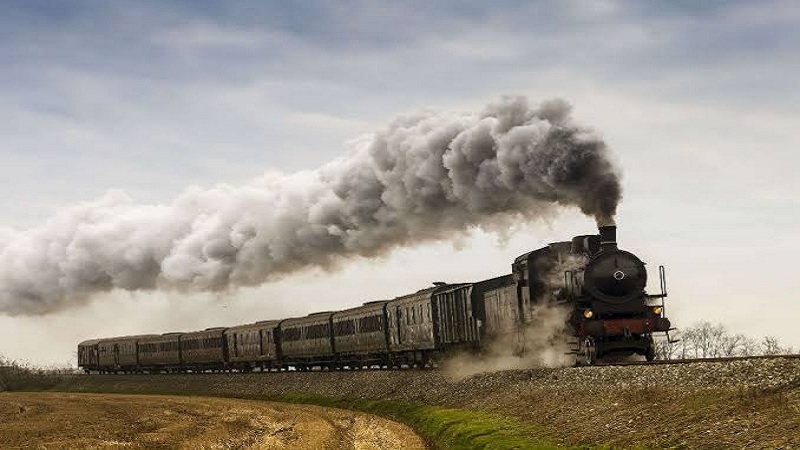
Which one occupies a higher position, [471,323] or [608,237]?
[608,237]

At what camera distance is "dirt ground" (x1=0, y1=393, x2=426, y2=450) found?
28.4m

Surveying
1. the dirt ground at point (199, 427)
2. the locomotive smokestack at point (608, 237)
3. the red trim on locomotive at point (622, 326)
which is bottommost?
the dirt ground at point (199, 427)

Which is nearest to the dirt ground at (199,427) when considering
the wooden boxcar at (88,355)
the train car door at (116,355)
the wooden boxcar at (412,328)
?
the wooden boxcar at (412,328)

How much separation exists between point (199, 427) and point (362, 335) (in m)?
18.0

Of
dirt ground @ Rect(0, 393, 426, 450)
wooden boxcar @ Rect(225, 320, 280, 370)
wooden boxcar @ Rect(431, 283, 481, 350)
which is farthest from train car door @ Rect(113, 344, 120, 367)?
wooden boxcar @ Rect(431, 283, 481, 350)

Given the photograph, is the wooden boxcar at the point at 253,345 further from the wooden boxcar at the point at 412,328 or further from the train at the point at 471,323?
the wooden boxcar at the point at 412,328

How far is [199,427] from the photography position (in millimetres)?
33938

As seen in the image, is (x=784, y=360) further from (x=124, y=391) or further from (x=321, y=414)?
(x=124, y=391)

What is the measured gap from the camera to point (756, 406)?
642 inches

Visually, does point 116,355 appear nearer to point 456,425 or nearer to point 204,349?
point 204,349

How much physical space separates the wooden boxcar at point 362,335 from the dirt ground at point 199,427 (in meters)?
7.05

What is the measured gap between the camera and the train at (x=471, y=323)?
95.7 ft

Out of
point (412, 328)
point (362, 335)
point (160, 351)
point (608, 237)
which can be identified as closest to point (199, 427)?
point (412, 328)

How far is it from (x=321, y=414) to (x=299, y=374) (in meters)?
18.2
